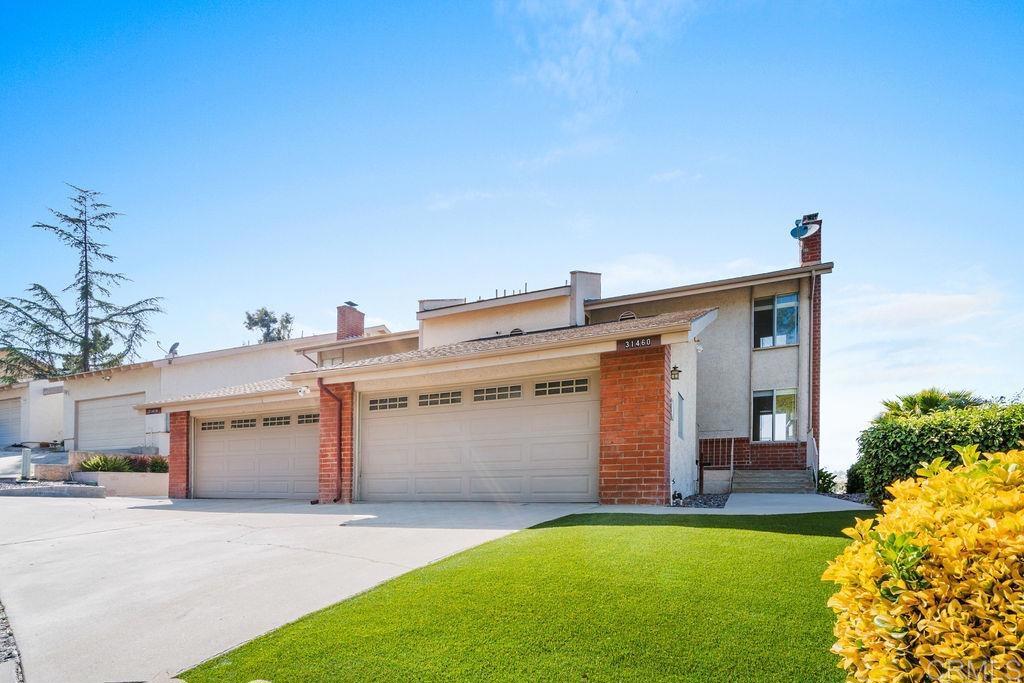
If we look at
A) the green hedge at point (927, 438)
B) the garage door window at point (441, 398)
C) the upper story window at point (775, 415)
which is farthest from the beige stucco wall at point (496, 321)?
the green hedge at point (927, 438)

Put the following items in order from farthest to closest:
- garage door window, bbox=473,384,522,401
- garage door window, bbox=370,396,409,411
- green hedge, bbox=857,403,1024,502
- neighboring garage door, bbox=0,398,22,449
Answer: neighboring garage door, bbox=0,398,22,449, garage door window, bbox=370,396,409,411, garage door window, bbox=473,384,522,401, green hedge, bbox=857,403,1024,502

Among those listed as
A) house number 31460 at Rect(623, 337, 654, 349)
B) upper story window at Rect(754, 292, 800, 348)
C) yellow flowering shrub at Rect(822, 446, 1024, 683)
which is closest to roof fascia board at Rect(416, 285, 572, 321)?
upper story window at Rect(754, 292, 800, 348)

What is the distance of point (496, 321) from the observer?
64.8 feet

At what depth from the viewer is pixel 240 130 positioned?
12281mm

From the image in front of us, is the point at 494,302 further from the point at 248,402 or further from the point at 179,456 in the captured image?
the point at 179,456

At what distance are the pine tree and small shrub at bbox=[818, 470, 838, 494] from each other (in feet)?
116

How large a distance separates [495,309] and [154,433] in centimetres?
1501

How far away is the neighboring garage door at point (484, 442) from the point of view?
1112 centimetres

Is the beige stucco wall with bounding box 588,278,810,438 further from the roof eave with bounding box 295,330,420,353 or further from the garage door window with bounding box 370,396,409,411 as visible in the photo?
the roof eave with bounding box 295,330,420,353

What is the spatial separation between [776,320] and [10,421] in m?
35.5

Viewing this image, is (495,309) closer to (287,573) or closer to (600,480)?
(600,480)

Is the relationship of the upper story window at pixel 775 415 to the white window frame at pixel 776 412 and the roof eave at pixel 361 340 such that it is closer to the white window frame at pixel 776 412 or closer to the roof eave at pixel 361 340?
the white window frame at pixel 776 412

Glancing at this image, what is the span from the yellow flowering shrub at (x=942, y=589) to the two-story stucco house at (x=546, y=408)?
7.20 m

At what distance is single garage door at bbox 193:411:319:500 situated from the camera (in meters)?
14.9
